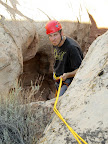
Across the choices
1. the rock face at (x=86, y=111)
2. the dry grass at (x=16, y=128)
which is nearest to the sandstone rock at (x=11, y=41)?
the dry grass at (x=16, y=128)

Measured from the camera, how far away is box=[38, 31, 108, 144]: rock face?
47.4 inches

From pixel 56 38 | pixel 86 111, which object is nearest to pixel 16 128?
pixel 86 111

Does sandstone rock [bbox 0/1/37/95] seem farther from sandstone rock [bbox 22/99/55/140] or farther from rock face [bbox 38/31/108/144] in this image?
rock face [bbox 38/31/108/144]

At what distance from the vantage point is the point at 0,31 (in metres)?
3.32

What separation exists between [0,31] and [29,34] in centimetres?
85


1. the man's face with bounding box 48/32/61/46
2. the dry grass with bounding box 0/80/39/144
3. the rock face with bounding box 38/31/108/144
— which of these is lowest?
the dry grass with bounding box 0/80/39/144

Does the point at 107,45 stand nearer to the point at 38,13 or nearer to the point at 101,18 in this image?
the point at 38,13

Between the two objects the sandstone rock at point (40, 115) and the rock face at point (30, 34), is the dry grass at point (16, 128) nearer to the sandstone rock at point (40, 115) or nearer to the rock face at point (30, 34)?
the sandstone rock at point (40, 115)

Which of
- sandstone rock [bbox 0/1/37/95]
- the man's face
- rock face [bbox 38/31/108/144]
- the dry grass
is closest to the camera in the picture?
rock face [bbox 38/31/108/144]

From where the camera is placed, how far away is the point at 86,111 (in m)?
1.31

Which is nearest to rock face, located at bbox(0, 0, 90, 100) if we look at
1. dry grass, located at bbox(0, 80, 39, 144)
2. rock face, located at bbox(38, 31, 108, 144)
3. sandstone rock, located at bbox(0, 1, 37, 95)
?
sandstone rock, located at bbox(0, 1, 37, 95)

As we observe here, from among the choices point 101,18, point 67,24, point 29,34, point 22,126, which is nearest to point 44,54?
point 67,24

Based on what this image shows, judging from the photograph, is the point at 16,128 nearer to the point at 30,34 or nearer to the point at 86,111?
the point at 86,111

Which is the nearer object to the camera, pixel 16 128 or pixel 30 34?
pixel 16 128
